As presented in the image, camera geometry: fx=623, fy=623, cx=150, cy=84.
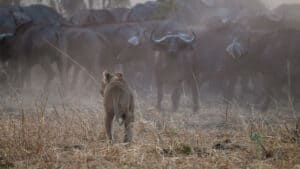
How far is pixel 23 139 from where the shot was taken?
6.04m

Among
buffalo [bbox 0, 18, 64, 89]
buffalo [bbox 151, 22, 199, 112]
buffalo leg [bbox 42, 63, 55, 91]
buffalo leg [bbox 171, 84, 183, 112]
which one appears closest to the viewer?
buffalo leg [bbox 171, 84, 183, 112]

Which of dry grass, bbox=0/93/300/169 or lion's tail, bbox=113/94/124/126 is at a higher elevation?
lion's tail, bbox=113/94/124/126

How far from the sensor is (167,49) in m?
15.2

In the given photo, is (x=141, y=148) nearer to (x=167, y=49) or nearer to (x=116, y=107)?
(x=116, y=107)

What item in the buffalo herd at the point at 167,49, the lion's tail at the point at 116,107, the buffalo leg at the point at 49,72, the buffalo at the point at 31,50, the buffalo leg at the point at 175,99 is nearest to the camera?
the lion's tail at the point at 116,107

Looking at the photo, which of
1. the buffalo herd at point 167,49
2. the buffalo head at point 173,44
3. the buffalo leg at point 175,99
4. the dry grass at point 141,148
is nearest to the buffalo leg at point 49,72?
the buffalo herd at point 167,49

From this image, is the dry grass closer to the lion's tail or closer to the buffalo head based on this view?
the lion's tail

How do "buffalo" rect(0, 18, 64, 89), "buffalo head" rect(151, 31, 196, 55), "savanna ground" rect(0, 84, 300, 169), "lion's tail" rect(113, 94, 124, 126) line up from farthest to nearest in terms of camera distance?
"buffalo" rect(0, 18, 64, 89) < "buffalo head" rect(151, 31, 196, 55) < "lion's tail" rect(113, 94, 124, 126) < "savanna ground" rect(0, 84, 300, 169)

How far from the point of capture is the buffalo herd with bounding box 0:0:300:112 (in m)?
15.4

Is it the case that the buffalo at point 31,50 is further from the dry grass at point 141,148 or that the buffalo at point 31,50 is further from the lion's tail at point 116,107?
the dry grass at point 141,148

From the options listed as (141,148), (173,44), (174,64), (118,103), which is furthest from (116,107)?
(173,44)

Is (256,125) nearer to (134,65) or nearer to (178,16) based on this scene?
(134,65)

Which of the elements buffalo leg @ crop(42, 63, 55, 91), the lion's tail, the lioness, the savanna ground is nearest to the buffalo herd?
buffalo leg @ crop(42, 63, 55, 91)

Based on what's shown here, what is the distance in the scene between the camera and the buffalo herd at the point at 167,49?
15445mm
